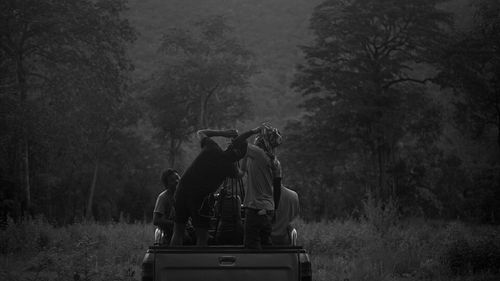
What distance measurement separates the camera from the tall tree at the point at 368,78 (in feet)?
99.0

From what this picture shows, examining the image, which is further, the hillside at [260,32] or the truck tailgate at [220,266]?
the hillside at [260,32]

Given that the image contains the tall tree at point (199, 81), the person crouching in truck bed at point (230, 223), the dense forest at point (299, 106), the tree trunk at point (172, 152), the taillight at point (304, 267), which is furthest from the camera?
the tree trunk at point (172, 152)

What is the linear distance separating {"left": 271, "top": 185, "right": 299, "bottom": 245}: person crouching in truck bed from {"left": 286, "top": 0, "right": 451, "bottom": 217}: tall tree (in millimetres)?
20391

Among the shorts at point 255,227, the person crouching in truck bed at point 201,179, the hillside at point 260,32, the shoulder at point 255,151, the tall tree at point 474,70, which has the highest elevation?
the hillside at point 260,32

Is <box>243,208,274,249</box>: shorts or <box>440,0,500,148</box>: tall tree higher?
<box>440,0,500,148</box>: tall tree

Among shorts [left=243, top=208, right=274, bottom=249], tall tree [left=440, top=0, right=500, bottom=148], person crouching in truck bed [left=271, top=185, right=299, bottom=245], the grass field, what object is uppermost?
tall tree [left=440, top=0, right=500, bottom=148]

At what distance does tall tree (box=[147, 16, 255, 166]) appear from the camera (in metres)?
43.5

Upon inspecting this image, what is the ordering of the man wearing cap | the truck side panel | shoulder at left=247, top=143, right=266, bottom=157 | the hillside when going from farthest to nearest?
1. the hillside
2. shoulder at left=247, top=143, right=266, bottom=157
3. the man wearing cap
4. the truck side panel

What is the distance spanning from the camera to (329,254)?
1471 centimetres

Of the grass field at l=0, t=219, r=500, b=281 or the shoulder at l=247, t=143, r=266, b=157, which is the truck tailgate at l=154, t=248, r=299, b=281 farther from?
the grass field at l=0, t=219, r=500, b=281

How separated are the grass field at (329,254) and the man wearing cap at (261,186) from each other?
3135 mm

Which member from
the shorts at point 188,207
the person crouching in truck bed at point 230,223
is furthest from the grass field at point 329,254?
the shorts at point 188,207

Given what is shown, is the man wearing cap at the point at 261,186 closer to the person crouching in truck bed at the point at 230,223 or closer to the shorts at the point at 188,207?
the person crouching in truck bed at the point at 230,223

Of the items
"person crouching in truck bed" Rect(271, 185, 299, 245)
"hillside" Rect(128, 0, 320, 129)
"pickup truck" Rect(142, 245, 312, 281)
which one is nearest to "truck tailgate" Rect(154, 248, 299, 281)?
"pickup truck" Rect(142, 245, 312, 281)
